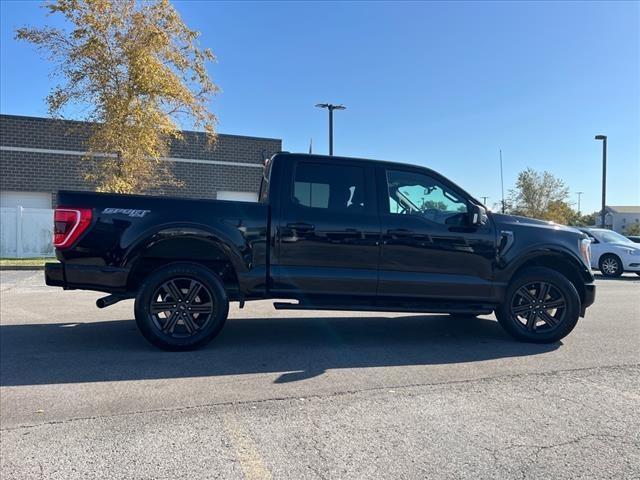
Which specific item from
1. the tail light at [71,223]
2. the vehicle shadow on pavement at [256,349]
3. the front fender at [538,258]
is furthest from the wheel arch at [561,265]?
the tail light at [71,223]

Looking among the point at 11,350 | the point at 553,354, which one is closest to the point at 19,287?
the point at 11,350

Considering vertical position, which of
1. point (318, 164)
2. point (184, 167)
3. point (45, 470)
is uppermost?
point (184, 167)

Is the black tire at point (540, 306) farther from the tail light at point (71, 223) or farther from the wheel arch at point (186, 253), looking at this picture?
the tail light at point (71, 223)

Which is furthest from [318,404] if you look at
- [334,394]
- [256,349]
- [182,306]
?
[182,306]

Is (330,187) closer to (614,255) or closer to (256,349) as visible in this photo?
(256,349)

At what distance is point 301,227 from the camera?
18.2 ft

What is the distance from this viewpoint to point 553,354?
218 inches

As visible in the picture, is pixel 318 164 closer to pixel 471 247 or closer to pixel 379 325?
pixel 471 247

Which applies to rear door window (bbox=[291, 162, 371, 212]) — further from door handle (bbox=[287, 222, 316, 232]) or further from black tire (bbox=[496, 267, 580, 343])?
black tire (bbox=[496, 267, 580, 343])

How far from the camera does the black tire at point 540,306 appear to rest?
594 cm

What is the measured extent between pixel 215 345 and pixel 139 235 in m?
1.49

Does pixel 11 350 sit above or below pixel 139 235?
below

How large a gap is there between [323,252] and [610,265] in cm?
1350

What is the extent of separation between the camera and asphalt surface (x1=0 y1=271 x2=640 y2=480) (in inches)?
120
